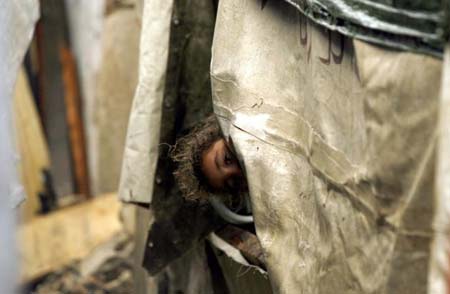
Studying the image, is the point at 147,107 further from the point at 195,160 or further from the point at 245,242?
the point at 245,242

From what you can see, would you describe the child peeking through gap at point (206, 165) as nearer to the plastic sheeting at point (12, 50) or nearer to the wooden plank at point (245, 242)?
the wooden plank at point (245, 242)

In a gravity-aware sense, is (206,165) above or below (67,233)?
above

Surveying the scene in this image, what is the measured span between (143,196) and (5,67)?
47 centimetres

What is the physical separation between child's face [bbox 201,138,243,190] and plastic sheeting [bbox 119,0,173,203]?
0.90ft

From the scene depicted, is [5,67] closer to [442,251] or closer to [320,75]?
[320,75]

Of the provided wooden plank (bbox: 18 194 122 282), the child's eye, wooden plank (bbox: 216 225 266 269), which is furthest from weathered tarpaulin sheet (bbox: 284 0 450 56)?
wooden plank (bbox: 18 194 122 282)

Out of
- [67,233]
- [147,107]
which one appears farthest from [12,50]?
[67,233]

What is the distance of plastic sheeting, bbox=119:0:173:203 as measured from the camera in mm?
1772

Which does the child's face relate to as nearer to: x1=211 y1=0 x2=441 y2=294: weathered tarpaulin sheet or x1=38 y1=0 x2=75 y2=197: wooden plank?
x1=211 y1=0 x2=441 y2=294: weathered tarpaulin sheet

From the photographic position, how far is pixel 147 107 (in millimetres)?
1818

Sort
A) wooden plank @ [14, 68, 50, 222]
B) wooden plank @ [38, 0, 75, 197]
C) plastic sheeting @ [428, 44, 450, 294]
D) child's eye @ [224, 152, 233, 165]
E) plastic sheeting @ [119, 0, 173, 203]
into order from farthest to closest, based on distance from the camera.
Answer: wooden plank @ [38, 0, 75, 197], wooden plank @ [14, 68, 50, 222], plastic sheeting @ [119, 0, 173, 203], child's eye @ [224, 152, 233, 165], plastic sheeting @ [428, 44, 450, 294]

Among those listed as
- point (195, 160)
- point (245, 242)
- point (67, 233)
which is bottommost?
point (67, 233)

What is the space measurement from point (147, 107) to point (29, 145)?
8.38 feet

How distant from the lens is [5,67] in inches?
65.4
